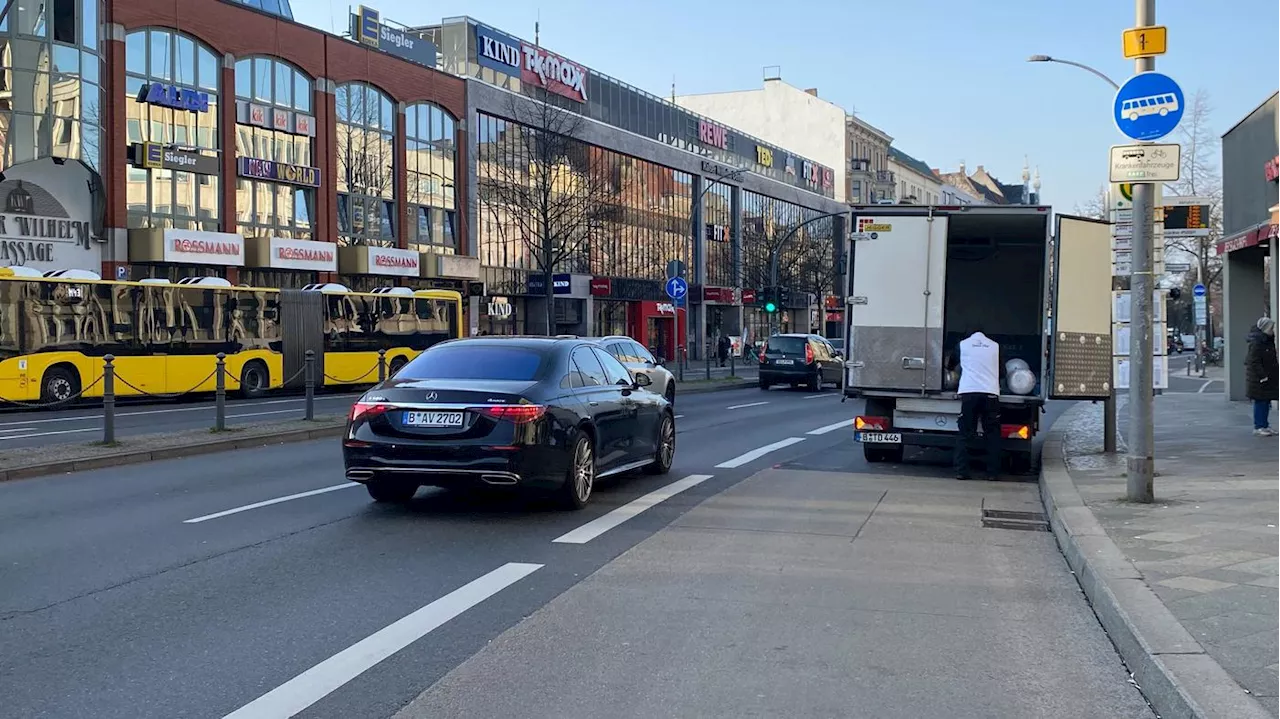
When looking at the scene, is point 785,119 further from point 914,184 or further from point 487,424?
point 487,424

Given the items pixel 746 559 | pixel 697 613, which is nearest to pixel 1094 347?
pixel 746 559

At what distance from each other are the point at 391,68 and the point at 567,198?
1027cm

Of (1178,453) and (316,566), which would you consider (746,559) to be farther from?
(1178,453)

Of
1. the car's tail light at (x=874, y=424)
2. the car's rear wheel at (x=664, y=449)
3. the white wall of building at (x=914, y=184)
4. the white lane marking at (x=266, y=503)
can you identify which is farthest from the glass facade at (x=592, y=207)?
the white wall of building at (x=914, y=184)

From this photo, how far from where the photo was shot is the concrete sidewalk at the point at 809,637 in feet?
15.8

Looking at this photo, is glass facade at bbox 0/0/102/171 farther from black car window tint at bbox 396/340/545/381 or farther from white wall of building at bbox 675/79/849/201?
white wall of building at bbox 675/79/849/201

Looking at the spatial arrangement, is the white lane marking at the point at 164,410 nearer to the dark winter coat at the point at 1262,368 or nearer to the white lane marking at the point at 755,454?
the white lane marking at the point at 755,454

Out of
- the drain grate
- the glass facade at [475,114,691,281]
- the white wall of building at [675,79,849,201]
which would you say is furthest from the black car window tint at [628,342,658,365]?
the white wall of building at [675,79,849,201]

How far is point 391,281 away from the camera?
147ft

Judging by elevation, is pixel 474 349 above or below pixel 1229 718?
above

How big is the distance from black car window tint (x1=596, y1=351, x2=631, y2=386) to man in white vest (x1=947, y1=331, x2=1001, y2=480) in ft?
12.2

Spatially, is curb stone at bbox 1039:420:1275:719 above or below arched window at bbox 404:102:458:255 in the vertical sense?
below

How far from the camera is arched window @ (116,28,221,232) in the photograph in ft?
113

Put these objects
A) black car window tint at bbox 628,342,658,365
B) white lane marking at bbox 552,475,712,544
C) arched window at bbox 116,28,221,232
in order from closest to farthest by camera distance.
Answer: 1. white lane marking at bbox 552,475,712,544
2. black car window tint at bbox 628,342,658,365
3. arched window at bbox 116,28,221,232
